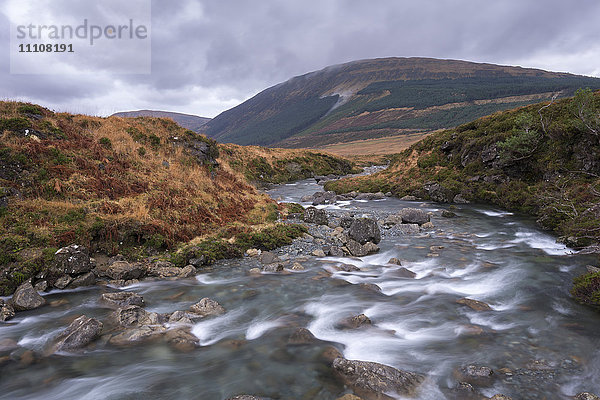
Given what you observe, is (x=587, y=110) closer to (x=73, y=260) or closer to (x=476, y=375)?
(x=476, y=375)

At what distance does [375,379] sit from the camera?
5523 millimetres

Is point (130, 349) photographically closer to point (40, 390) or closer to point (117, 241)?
point (40, 390)

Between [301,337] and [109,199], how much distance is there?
11.3 metres

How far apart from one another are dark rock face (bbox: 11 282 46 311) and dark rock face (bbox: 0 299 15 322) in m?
0.21

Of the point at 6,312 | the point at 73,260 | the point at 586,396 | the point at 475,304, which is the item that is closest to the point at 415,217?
the point at 475,304

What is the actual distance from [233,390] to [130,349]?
116 inches

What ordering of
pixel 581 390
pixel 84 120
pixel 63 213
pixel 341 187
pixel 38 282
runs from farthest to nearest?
1. pixel 341 187
2. pixel 84 120
3. pixel 63 213
4. pixel 38 282
5. pixel 581 390

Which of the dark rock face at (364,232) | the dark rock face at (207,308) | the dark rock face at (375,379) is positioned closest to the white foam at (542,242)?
the dark rock face at (364,232)

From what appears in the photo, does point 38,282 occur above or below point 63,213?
below

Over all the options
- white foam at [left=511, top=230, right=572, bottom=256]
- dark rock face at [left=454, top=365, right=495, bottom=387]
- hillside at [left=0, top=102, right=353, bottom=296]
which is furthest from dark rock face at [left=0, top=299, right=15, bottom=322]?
white foam at [left=511, top=230, right=572, bottom=256]

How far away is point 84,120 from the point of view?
18.7 meters

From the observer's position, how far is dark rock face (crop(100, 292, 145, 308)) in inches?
350

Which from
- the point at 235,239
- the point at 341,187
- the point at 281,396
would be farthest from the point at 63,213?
the point at 341,187

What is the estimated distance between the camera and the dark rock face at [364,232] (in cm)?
1547
